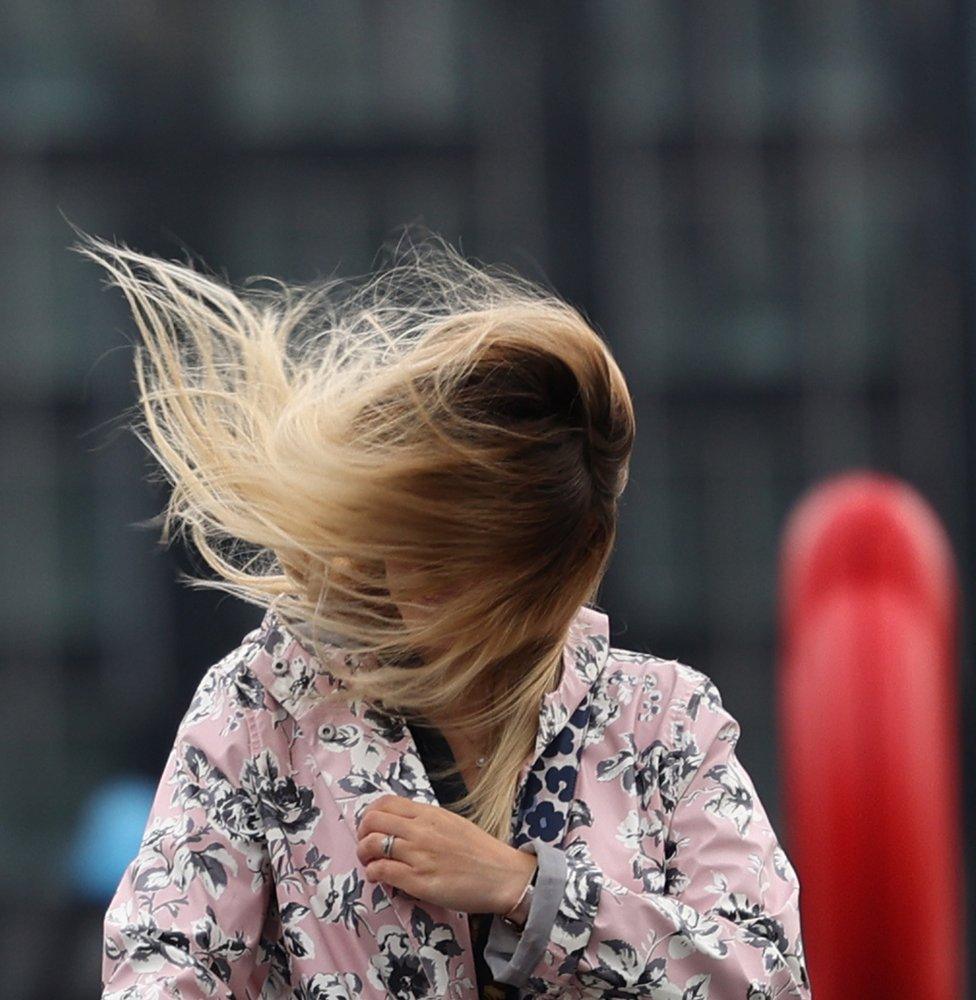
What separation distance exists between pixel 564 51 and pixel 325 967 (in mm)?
11494

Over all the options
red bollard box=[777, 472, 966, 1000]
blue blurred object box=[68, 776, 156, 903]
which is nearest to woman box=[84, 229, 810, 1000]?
red bollard box=[777, 472, 966, 1000]

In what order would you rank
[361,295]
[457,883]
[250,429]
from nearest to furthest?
[457,883]
[250,429]
[361,295]

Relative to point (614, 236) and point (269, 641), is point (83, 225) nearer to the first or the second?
point (614, 236)

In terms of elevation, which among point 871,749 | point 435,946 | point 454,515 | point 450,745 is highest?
point 454,515

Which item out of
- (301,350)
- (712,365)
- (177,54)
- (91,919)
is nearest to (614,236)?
(712,365)

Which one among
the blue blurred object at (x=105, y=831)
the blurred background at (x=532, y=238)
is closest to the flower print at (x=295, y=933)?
the blue blurred object at (x=105, y=831)

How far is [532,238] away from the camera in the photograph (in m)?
12.5

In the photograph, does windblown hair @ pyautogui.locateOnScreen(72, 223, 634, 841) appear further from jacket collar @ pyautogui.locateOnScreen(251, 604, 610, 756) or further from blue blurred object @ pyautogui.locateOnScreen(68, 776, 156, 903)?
blue blurred object @ pyautogui.locateOnScreen(68, 776, 156, 903)

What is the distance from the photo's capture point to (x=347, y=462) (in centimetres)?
138

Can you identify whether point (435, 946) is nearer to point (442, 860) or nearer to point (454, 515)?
point (442, 860)

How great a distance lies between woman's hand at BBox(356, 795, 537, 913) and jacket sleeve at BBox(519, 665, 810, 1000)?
0.04 meters

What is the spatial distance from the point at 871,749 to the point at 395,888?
90 centimetres

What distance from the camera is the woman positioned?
1.29 metres

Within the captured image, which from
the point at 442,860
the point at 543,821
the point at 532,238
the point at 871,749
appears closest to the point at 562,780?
the point at 543,821
